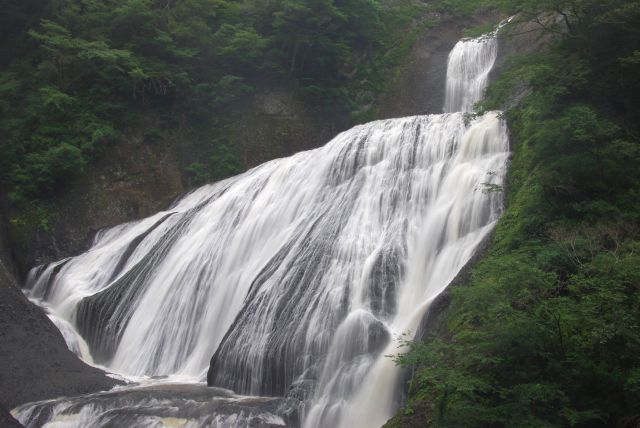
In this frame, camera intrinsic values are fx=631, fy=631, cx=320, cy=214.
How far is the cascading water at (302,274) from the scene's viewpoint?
34.0 ft

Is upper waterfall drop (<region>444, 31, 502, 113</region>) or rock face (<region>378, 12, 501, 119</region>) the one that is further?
rock face (<region>378, 12, 501, 119</region>)

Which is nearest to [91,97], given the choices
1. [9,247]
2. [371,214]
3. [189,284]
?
[9,247]

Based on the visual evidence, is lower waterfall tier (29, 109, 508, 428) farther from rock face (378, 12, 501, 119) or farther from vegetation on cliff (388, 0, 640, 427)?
rock face (378, 12, 501, 119)

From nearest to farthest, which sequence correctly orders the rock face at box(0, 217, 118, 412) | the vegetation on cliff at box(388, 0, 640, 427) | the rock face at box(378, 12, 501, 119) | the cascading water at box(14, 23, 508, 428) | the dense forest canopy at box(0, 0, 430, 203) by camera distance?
the vegetation on cliff at box(388, 0, 640, 427)
the cascading water at box(14, 23, 508, 428)
the rock face at box(0, 217, 118, 412)
the dense forest canopy at box(0, 0, 430, 203)
the rock face at box(378, 12, 501, 119)

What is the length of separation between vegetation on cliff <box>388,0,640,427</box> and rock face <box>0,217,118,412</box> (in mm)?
6704

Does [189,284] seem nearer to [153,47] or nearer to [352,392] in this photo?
[352,392]

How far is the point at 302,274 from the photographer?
41.5ft

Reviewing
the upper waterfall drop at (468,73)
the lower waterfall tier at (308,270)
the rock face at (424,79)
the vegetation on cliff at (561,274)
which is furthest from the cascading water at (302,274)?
the rock face at (424,79)

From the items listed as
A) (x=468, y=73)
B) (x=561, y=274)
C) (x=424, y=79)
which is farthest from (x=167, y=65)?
(x=561, y=274)

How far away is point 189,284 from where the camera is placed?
14930 millimetres

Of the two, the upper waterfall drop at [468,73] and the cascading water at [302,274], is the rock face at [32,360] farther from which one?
the upper waterfall drop at [468,73]

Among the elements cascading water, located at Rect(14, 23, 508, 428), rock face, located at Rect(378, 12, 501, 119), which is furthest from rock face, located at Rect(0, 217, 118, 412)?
rock face, located at Rect(378, 12, 501, 119)

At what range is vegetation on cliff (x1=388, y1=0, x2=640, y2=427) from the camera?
645cm

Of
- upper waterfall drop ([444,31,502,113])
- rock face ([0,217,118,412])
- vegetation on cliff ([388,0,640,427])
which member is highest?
upper waterfall drop ([444,31,502,113])
